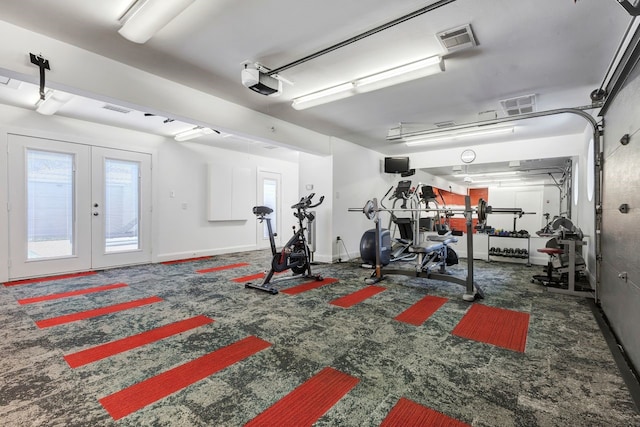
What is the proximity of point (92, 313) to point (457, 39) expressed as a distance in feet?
15.9

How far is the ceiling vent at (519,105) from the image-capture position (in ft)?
14.1

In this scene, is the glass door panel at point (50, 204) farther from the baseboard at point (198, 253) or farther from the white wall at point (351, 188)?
the white wall at point (351, 188)

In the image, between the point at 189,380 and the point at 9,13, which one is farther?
the point at 9,13

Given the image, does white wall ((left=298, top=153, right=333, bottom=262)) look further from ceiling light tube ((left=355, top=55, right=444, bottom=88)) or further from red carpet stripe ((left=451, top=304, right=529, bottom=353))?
red carpet stripe ((left=451, top=304, right=529, bottom=353))

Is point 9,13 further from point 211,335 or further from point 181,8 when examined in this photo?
point 211,335

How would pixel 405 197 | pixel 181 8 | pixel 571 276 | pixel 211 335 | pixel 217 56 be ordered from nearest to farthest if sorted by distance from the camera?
pixel 181 8 → pixel 211 335 → pixel 217 56 → pixel 571 276 → pixel 405 197

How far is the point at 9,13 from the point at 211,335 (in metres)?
3.32

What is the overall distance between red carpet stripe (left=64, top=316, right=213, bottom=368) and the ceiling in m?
2.86

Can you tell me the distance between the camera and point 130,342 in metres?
2.66

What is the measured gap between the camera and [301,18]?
102 inches

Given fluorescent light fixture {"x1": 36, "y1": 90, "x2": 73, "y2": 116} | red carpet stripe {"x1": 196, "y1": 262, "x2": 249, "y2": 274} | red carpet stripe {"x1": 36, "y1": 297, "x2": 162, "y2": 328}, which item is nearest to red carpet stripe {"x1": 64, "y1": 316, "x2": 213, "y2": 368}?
red carpet stripe {"x1": 36, "y1": 297, "x2": 162, "y2": 328}

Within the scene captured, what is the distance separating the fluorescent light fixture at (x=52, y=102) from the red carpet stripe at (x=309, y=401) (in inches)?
190

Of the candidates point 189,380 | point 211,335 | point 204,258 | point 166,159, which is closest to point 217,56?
point 211,335

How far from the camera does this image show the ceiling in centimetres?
245
